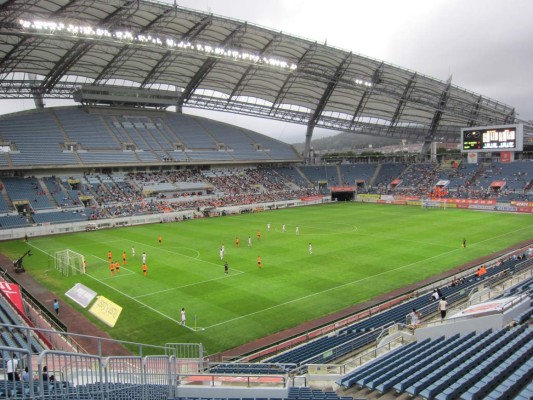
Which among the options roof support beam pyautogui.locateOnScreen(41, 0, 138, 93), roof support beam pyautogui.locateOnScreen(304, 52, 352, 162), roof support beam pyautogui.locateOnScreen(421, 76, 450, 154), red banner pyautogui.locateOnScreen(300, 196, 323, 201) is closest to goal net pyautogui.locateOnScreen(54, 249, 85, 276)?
roof support beam pyautogui.locateOnScreen(41, 0, 138, 93)

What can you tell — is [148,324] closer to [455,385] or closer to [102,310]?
[102,310]

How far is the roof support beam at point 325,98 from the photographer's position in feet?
202

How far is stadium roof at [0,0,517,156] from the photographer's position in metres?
41.9

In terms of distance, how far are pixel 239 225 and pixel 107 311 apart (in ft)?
105

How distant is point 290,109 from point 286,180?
13518mm

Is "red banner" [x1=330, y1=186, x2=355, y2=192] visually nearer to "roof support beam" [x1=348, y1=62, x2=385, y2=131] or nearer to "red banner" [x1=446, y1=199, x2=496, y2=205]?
"roof support beam" [x1=348, y1=62, x2=385, y2=131]

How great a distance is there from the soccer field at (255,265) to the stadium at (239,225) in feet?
0.73

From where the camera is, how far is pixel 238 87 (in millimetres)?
67312

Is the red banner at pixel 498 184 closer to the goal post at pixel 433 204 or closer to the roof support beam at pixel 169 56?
the goal post at pixel 433 204

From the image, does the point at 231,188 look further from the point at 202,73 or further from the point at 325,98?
the point at 325,98

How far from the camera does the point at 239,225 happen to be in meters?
51.6

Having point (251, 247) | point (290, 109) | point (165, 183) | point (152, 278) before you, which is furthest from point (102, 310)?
point (290, 109)

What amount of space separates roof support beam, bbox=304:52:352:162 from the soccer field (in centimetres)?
2153

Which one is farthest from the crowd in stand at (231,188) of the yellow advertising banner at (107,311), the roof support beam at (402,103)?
the yellow advertising banner at (107,311)
